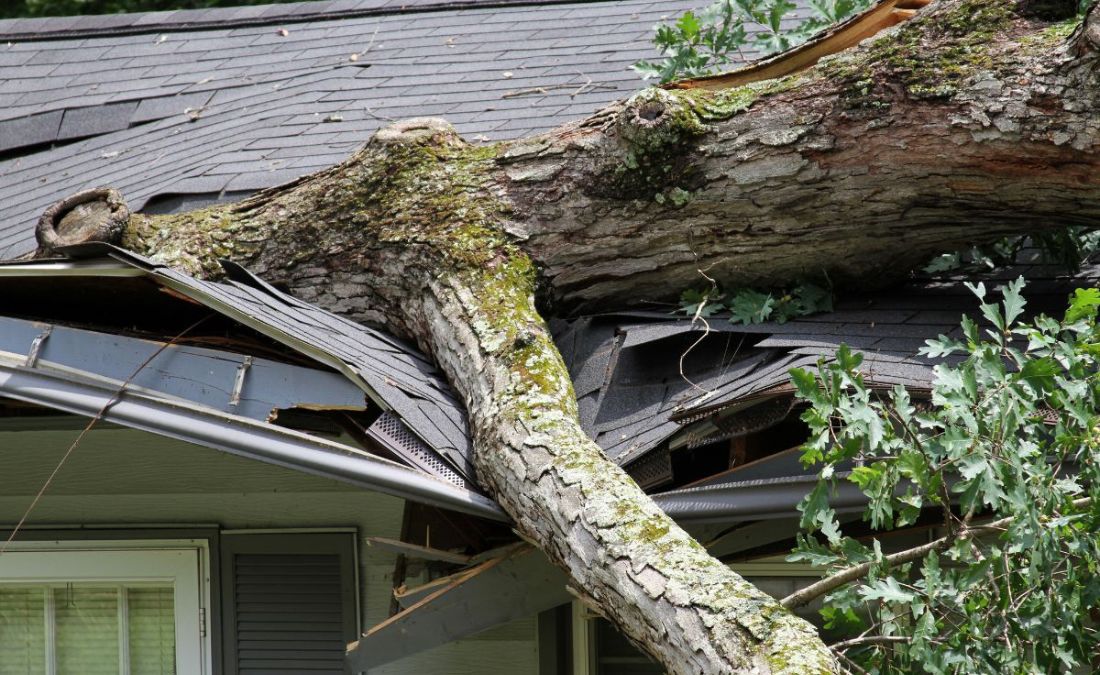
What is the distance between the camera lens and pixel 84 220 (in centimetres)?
428

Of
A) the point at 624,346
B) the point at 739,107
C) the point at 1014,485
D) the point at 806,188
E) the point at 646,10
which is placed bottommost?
the point at 1014,485

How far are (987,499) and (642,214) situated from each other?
63.8 inches

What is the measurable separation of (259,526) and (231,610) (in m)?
0.32

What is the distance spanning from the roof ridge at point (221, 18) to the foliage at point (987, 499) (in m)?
5.43

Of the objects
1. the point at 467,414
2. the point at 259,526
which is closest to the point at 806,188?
the point at 467,414

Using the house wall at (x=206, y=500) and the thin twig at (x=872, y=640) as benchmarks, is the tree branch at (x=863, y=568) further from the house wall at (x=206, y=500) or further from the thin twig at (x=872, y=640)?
the house wall at (x=206, y=500)

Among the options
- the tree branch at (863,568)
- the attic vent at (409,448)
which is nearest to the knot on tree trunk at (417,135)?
the attic vent at (409,448)

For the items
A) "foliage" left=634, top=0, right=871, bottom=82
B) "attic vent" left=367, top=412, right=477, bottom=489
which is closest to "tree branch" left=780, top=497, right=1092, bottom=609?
"attic vent" left=367, top=412, right=477, bottom=489

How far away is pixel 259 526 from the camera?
4516 millimetres

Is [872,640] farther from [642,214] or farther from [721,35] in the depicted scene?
[721,35]

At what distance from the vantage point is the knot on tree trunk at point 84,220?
4.21 meters

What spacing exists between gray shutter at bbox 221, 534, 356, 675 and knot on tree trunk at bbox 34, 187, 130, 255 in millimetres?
1180

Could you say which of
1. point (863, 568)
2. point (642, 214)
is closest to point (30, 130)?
point (642, 214)

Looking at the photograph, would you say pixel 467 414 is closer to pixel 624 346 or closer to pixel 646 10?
pixel 624 346
